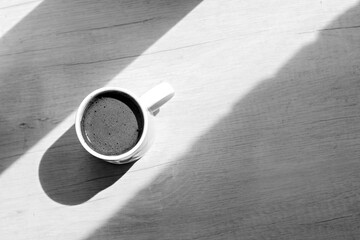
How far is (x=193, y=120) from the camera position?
2.82ft

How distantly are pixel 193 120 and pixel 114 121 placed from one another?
17cm

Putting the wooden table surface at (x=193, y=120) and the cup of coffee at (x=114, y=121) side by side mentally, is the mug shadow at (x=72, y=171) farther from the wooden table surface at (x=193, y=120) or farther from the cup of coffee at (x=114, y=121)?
the cup of coffee at (x=114, y=121)

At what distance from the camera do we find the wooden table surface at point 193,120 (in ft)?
2.79

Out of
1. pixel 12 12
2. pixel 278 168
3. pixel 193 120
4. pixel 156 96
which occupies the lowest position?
pixel 278 168

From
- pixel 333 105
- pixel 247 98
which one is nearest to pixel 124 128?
pixel 247 98

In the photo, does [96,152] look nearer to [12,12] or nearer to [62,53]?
[62,53]

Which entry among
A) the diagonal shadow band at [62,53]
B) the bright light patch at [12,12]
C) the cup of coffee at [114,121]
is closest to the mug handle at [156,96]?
the cup of coffee at [114,121]

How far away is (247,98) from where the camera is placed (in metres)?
0.86

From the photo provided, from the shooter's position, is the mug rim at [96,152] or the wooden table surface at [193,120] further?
the wooden table surface at [193,120]

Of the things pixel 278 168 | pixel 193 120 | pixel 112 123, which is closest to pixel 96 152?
pixel 112 123

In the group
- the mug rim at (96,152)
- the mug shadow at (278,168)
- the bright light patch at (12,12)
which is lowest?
the mug shadow at (278,168)

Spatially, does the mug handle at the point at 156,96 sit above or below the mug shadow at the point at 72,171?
above

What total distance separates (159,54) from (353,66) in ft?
1.18

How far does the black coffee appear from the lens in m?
0.75
